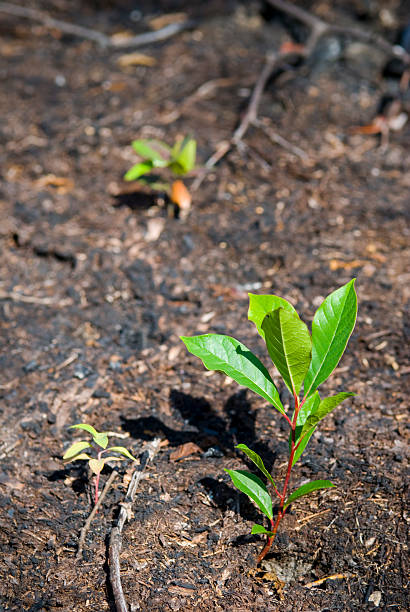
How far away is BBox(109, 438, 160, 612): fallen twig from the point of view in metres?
1.31

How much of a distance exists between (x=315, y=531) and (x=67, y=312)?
137 cm

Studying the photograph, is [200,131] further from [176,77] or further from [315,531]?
[315,531]

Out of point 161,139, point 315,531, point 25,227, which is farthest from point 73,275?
point 315,531

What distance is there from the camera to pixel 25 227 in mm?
2709

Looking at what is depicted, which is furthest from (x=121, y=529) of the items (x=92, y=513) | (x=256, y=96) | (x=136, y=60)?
(x=136, y=60)

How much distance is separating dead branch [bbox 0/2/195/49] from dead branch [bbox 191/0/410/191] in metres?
0.81

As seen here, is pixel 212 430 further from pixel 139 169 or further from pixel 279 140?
pixel 279 140

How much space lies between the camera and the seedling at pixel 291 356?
126cm

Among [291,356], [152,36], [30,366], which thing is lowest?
[30,366]

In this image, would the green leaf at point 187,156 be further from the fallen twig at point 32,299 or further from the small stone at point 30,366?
the small stone at point 30,366

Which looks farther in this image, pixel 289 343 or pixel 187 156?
pixel 187 156

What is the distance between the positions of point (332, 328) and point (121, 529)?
82 cm

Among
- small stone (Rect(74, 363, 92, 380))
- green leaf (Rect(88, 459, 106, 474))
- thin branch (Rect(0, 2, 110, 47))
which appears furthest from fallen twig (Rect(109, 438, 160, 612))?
thin branch (Rect(0, 2, 110, 47))

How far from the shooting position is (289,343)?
1.26 meters
